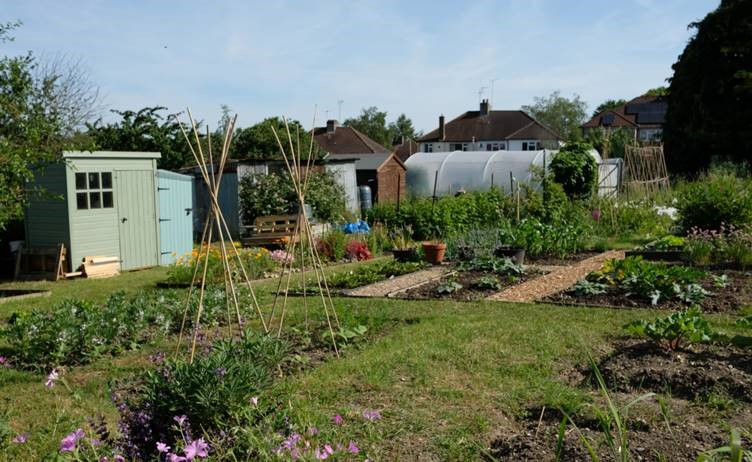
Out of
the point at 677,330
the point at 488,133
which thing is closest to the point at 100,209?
the point at 677,330

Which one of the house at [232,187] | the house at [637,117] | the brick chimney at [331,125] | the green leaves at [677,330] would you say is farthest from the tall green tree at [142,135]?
the house at [637,117]

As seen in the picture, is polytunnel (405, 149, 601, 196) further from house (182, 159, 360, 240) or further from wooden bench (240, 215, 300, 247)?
wooden bench (240, 215, 300, 247)

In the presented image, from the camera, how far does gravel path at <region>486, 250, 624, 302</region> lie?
9180mm

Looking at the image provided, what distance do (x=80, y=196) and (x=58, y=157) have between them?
1197 mm

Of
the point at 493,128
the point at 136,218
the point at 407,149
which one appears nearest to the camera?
the point at 136,218

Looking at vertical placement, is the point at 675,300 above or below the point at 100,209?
below

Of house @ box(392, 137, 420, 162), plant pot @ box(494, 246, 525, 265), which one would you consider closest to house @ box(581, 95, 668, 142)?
house @ box(392, 137, 420, 162)

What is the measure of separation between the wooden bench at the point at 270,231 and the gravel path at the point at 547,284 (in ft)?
21.7

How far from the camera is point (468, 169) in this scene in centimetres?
2786

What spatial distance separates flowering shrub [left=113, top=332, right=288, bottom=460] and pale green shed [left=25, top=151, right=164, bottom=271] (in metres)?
9.04

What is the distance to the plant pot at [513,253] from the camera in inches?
473

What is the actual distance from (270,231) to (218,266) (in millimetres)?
5985

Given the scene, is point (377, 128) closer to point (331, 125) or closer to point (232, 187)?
point (331, 125)

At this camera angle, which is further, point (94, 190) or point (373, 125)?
point (373, 125)
